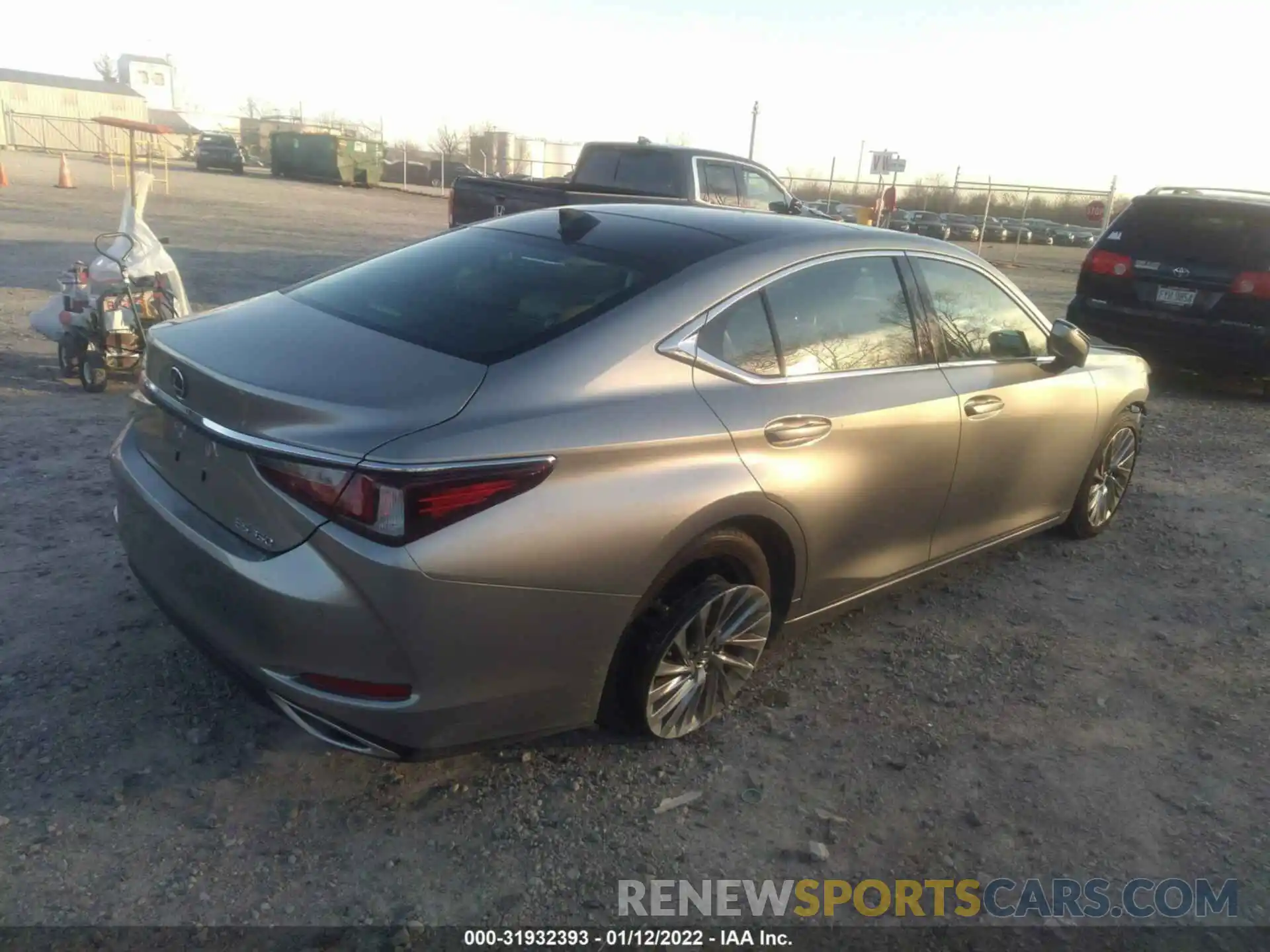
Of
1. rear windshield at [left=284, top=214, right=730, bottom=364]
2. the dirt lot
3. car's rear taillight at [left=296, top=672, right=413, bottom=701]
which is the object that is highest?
rear windshield at [left=284, top=214, right=730, bottom=364]

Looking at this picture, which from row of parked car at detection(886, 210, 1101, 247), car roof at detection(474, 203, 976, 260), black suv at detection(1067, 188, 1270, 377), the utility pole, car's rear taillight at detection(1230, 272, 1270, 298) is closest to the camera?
car roof at detection(474, 203, 976, 260)

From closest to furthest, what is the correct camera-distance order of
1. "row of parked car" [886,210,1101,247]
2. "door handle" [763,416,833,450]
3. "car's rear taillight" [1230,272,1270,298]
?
"door handle" [763,416,833,450] < "car's rear taillight" [1230,272,1270,298] < "row of parked car" [886,210,1101,247]

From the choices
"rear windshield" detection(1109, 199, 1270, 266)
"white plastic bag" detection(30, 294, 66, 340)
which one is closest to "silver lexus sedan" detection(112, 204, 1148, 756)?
"white plastic bag" detection(30, 294, 66, 340)

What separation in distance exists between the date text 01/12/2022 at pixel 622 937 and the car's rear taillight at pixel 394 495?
1.02m

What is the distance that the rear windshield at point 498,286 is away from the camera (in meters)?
2.78

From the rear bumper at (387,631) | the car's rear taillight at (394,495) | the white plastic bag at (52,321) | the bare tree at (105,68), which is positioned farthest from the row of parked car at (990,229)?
the bare tree at (105,68)

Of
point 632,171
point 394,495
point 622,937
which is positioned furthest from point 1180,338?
point 394,495

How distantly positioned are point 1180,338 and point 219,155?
41.4 metres

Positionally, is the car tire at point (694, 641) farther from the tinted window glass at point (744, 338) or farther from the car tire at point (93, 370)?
the car tire at point (93, 370)

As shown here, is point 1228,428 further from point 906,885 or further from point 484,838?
point 484,838

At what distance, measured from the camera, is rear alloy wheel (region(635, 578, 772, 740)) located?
2904 mm

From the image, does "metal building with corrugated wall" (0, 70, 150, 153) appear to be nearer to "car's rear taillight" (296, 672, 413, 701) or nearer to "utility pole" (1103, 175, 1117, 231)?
"utility pole" (1103, 175, 1117, 231)

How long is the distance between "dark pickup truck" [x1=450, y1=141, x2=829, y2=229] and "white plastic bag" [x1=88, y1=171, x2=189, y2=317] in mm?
3418

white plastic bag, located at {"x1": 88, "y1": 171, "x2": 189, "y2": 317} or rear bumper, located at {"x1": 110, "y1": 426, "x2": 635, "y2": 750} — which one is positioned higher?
white plastic bag, located at {"x1": 88, "y1": 171, "x2": 189, "y2": 317}
